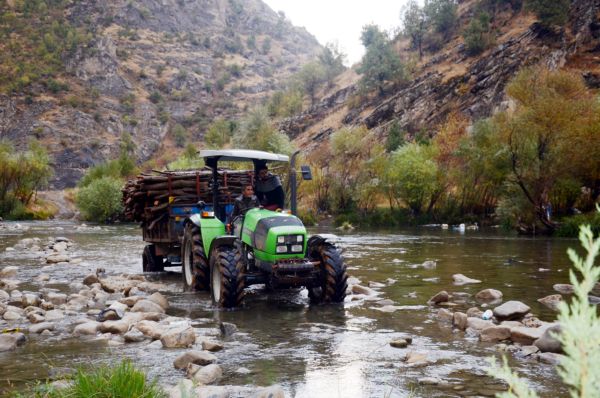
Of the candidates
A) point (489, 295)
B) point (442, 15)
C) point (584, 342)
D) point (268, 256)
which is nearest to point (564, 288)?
point (489, 295)

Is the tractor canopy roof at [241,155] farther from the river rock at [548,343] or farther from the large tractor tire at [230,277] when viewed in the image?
the river rock at [548,343]

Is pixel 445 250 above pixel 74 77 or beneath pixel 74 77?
beneath

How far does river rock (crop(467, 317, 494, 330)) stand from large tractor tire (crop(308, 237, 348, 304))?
7.60 ft

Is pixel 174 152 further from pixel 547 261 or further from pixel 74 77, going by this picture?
pixel 547 261

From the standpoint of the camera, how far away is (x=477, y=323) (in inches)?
324

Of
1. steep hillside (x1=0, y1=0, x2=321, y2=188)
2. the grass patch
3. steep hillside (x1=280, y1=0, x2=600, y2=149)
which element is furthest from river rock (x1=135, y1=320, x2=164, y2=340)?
steep hillside (x1=0, y1=0, x2=321, y2=188)

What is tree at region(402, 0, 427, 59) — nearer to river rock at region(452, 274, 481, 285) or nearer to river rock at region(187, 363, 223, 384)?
river rock at region(452, 274, 481, 285)

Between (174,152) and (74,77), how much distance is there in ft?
65.6

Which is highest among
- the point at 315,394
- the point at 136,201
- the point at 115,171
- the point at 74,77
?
the point at 74,77

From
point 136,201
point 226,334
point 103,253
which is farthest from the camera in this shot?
point 103,253

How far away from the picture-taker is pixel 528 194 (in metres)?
29.5

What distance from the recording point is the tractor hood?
9.48m

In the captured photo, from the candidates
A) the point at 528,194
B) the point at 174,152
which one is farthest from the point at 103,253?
the point at 174,152

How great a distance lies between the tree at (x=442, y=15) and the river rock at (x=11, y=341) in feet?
251
